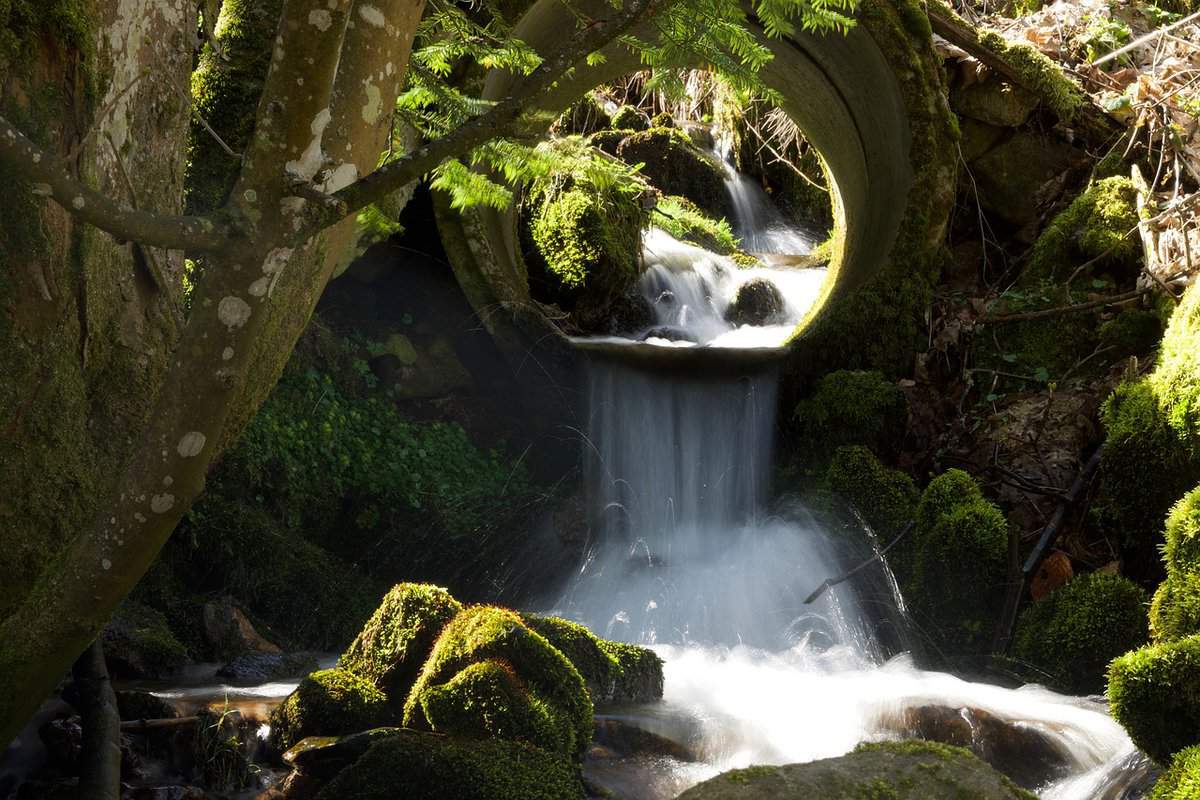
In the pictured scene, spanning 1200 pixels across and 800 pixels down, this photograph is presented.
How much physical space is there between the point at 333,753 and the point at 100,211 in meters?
2.17

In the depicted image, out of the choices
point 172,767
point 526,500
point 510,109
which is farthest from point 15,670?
point 526,500

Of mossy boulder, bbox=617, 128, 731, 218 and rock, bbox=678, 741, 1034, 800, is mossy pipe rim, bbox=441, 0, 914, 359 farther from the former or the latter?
rock, bbox=678, 741, 1034, 800

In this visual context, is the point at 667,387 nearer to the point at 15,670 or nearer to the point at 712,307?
the point at 712,307

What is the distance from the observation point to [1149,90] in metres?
7.44

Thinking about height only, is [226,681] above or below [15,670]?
below

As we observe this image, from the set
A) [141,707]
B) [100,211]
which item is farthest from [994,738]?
[100,211]

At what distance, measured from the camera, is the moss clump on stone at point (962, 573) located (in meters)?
5.56

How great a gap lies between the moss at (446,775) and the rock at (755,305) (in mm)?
6802

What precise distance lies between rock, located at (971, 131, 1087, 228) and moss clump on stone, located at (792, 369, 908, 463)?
2036 mm

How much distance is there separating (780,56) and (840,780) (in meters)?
6.28

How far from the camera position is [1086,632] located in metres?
4.94

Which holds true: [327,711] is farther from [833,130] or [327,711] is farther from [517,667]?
[833,130]

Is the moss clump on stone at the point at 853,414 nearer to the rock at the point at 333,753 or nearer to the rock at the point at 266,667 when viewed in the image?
the rock at the point at 266,667

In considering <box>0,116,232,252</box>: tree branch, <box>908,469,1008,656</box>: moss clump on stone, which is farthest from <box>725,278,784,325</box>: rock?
<box>0,116,232,252</box>: tree branch
